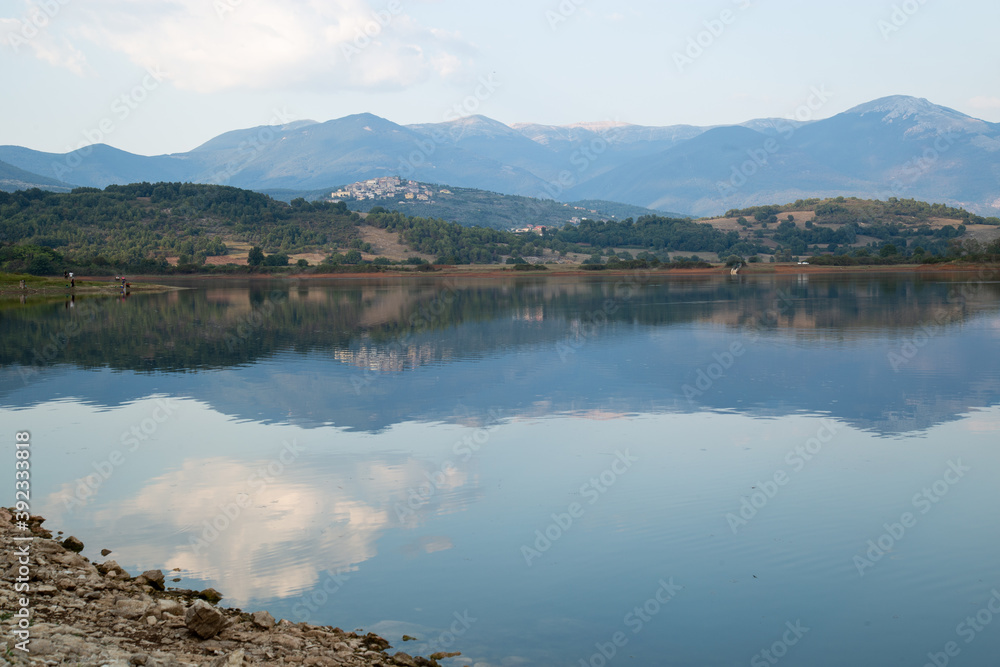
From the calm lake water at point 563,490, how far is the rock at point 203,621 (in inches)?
47.4

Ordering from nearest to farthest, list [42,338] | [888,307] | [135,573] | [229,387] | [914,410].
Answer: [135,573] → [914,410] → [229,387] → [42,338] → [888,307]

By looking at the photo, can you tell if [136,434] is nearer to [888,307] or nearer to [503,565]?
[503,565]

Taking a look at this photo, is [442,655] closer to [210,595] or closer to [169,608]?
[169,608]

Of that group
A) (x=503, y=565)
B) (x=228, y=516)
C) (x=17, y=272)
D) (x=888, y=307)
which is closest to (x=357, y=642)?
(x=503, y=565)

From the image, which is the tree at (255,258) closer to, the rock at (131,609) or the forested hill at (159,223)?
the forested hill at (159,223)

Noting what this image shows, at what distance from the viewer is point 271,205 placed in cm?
18188

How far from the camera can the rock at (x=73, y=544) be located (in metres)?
10.9

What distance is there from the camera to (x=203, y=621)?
7836 mm

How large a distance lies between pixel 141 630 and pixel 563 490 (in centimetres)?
719

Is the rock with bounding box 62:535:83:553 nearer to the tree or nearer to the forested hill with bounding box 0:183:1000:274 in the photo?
the forested hill with bounding box 0:183:1000:274

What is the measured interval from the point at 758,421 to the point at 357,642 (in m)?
12.7

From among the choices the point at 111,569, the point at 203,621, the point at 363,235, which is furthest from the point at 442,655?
the point at 363,235

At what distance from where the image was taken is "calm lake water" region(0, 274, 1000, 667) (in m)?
8.93

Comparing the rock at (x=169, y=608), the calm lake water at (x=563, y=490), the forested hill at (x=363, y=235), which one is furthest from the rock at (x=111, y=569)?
the forested hill at (x=363, y=235)
